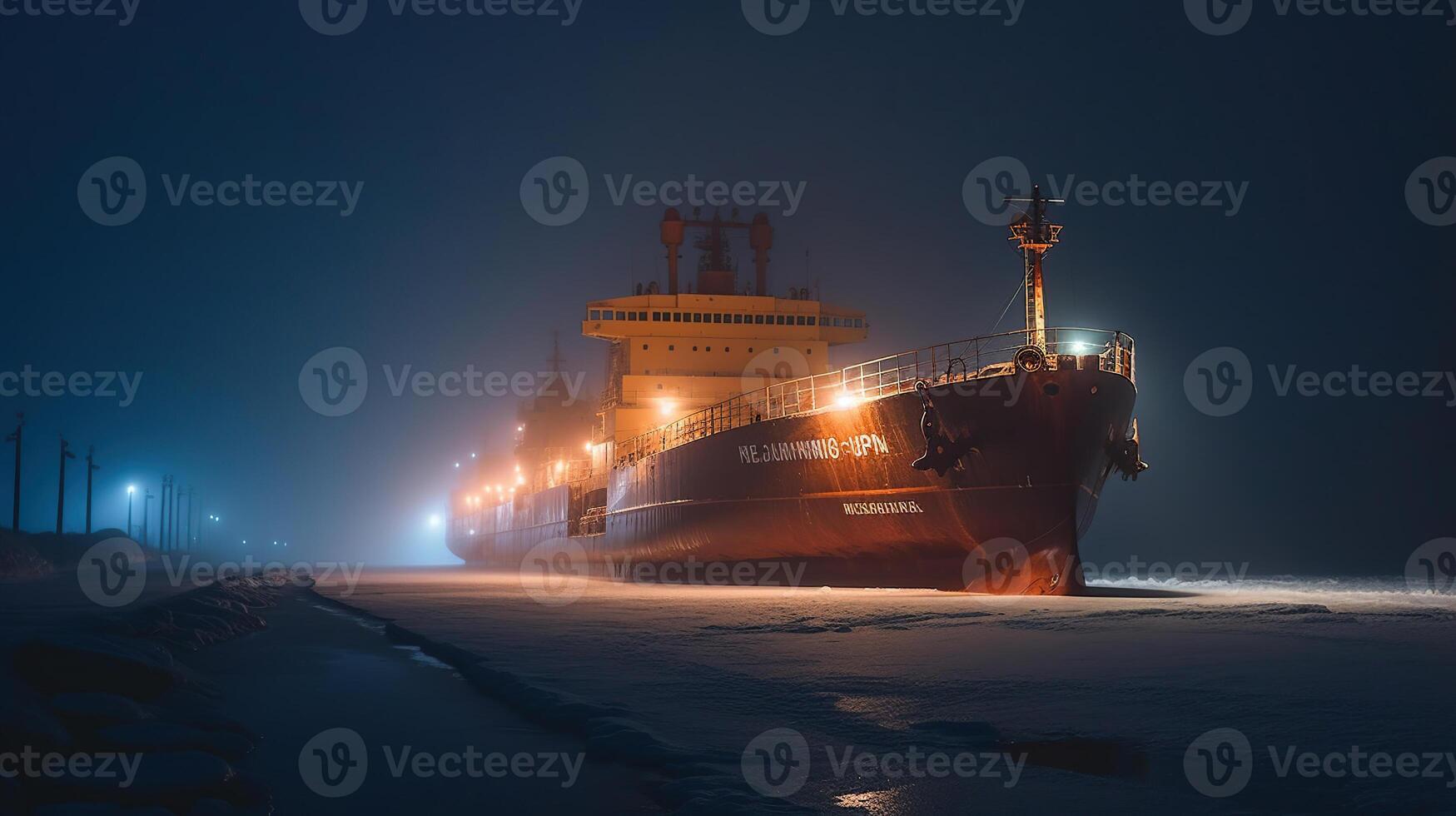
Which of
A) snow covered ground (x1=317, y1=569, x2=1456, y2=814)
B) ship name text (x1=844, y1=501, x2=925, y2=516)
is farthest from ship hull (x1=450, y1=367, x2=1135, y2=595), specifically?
snow covered ground (x1=317, y1=569, x2=1456, y2=814)

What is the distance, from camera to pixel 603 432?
38.5 metres

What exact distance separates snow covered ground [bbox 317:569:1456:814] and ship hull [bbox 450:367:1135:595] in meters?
4.52

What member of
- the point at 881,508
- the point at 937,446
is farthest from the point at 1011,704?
the point at 881,508

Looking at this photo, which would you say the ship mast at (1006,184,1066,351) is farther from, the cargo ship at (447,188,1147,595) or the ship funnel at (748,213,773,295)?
the ship funnel at (748,213,773,295)

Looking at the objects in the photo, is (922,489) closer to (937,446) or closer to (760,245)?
(937,446)

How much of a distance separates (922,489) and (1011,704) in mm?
12514

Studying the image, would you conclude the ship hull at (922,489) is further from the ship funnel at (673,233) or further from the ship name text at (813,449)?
the ship funnel at (673,233)

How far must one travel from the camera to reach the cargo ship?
1812 centimetres

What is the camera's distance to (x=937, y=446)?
18594mm

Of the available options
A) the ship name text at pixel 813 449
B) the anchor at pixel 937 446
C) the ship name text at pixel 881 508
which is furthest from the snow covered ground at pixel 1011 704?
the ship name text at pixel 813 449

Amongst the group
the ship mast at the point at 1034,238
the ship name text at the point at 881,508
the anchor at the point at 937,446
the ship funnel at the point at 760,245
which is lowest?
the ship name text at the point at 881,508

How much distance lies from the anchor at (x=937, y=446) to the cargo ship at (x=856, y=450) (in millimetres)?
32

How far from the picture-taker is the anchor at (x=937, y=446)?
1852 centimetres

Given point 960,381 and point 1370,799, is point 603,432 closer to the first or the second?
point 960,381
